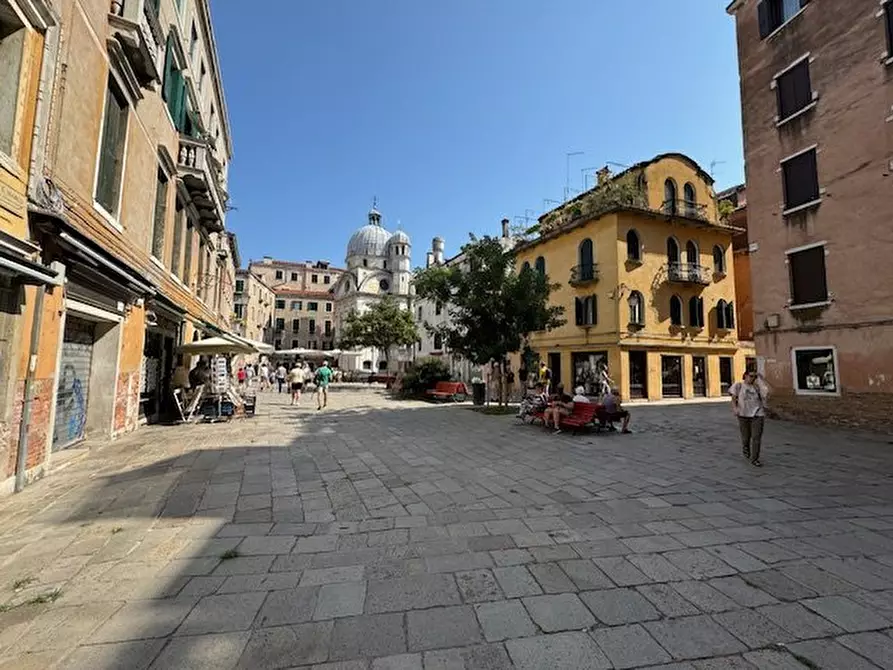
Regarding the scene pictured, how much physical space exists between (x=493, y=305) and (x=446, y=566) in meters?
11.4

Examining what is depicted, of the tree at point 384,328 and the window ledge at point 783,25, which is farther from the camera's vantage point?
the tree at point 384,328

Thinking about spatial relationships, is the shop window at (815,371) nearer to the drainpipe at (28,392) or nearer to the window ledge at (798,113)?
the window ledge at (798,113)

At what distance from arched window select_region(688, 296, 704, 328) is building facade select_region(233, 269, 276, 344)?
38031 mm

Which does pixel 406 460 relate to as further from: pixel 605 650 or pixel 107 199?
pixel 107 199

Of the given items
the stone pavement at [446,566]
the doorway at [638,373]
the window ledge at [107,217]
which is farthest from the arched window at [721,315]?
the window ledge at [107,217]

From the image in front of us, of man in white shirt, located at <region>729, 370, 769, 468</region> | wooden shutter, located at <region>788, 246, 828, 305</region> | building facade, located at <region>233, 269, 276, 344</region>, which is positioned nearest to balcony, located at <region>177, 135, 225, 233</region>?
man in white shirt, located at <region>729, 370, 769, 468</region>

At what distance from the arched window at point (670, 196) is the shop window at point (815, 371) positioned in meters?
10.4

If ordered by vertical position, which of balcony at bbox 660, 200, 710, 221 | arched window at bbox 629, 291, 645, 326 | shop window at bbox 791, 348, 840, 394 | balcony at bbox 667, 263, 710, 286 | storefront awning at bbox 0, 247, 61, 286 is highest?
balcony at bbox 660, 200, 710, 221

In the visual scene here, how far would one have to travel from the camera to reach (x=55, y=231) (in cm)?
533

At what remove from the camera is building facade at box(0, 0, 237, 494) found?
212 inches

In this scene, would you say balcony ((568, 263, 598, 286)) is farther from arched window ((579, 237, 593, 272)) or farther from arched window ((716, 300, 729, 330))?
arched window ((716, 300, 729, 330))

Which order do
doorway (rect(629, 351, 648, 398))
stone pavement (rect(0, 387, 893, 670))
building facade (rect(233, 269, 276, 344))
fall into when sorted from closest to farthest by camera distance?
stone pavement (rect(0, 387, 893, 670)) < doorway (rect(629, 351, 648, 398)) < building facade (rect(233, 269, 276, 344))

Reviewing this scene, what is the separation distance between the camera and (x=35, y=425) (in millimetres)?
5449

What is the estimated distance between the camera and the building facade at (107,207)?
5379 mm
